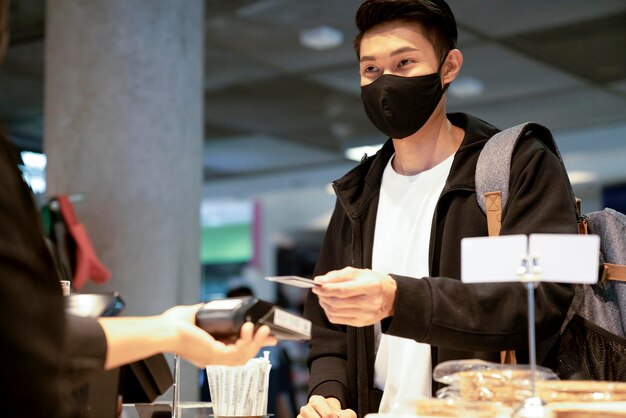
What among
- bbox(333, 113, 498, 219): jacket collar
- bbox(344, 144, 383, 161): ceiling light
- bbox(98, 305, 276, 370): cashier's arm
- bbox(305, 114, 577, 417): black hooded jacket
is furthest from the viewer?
bbox(344, 144, 383, 161): ceiling light

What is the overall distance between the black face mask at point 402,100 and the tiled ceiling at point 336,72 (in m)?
3.68

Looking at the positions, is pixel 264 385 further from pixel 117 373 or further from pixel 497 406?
pixel 497 406

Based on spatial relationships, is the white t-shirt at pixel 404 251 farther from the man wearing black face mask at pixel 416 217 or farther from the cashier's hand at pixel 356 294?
the cashier's hand at pixel 356 294

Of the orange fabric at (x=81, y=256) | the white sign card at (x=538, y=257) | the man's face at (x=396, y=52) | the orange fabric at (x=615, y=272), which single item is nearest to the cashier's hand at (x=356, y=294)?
the white sign card at (x=538, y=257)

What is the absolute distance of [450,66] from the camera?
103 inches

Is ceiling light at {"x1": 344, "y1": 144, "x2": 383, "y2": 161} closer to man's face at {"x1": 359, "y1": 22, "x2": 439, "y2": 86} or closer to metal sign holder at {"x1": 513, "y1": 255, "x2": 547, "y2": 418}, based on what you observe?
man's face at {"x1": 359, "y1": 22, "x2": 439, "y2": 86}

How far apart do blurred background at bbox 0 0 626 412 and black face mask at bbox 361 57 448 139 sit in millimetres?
2925

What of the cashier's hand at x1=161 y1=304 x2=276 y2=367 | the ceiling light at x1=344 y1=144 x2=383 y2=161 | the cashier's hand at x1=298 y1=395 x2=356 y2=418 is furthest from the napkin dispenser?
the ceiling light at x1=344 y1=144 x2=383 y2=161

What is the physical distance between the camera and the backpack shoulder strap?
226cm

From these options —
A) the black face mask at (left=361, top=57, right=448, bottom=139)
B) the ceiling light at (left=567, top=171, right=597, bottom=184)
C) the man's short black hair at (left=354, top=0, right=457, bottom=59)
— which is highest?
the ceiling light at (left=567, top=171, right=597, bottom=184)

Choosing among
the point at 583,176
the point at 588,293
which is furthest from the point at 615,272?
the point at 583,176

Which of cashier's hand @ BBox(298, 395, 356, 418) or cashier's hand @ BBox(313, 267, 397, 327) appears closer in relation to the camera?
cashier's hand @ BBox(313, 267, 397, 327)

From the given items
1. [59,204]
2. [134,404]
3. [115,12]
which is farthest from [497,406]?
[115,12]

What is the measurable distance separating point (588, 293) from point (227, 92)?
640cm
